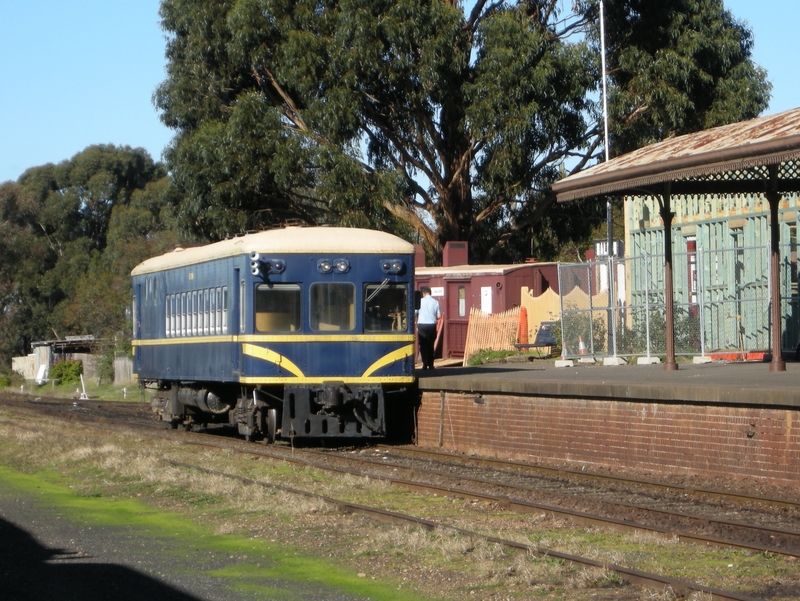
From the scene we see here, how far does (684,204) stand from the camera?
81.8 ft

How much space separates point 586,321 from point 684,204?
18.3ft

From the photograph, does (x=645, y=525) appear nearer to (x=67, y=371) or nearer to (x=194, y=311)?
(x=194, y=311)

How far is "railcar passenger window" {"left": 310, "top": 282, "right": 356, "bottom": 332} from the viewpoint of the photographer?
15.9m

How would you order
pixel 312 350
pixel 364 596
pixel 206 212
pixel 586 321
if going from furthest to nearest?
pixel 206 212
pixel 586 321
pixel 312 350
pixel 364 596

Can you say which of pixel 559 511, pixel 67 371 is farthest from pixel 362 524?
pixel 67 371

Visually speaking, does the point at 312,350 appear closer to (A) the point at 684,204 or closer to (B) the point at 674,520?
(B) the point at 674,520

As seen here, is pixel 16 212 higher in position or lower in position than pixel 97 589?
higher

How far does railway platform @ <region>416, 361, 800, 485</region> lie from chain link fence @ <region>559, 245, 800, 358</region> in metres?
2.07

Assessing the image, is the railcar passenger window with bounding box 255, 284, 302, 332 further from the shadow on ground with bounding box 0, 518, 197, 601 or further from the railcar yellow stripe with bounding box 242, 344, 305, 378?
the shadow on ground with bounding box 0, 518, 197, 601

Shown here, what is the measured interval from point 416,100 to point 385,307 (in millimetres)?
15486

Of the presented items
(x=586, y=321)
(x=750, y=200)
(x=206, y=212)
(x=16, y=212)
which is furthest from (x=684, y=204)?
(x=16, y=212)

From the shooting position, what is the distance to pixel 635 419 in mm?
12883

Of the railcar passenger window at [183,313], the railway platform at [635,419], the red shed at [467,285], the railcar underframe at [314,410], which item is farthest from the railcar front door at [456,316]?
the railcar underframe at [314,410]

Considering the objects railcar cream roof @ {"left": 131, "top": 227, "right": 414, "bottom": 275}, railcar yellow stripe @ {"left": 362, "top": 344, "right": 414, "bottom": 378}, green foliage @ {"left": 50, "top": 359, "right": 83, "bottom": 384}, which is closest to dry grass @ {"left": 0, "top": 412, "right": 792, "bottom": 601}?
railcar yellow stripe @ {"left": 362, "top": 344, "right": 414, "bottom": 378}
